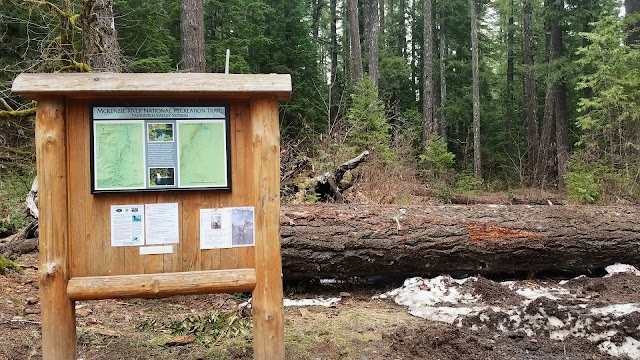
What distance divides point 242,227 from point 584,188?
373 inches

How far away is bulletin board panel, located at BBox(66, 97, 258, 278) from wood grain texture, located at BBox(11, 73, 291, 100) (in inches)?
5.3

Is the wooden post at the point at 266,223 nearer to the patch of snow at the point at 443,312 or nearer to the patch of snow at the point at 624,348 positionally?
the patch of snow at the point at 443,312

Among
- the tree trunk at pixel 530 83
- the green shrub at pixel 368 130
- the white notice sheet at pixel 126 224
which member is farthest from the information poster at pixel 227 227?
the tree trunk at pixel 530 83

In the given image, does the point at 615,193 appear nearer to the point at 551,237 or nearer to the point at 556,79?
the point at 551,237

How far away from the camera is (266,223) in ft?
10.4

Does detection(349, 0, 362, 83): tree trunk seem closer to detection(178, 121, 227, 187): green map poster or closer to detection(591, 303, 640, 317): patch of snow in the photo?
detection(591, 303, 640, 317): patch of snow

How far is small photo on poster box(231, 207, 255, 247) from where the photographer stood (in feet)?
10.4

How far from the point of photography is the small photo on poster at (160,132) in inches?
120

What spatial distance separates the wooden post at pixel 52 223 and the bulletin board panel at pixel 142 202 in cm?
6

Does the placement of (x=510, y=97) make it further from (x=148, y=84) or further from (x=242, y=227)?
(x=148, y=84)

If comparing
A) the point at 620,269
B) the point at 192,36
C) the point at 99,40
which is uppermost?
the point at 192,36

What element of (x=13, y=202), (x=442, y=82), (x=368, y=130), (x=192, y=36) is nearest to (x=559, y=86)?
(x=442, y=82)

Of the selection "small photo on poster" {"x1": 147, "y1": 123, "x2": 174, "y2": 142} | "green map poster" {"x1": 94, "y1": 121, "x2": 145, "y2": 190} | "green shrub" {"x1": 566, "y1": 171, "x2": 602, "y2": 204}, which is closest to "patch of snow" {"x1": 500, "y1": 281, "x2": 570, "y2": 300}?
"small photo on poster" {"x1": 147, "y1": 123, "x2": 174, "y2": 142}

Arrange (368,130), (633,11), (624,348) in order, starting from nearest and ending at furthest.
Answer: (624,348) < (368,130) < (633,11)
